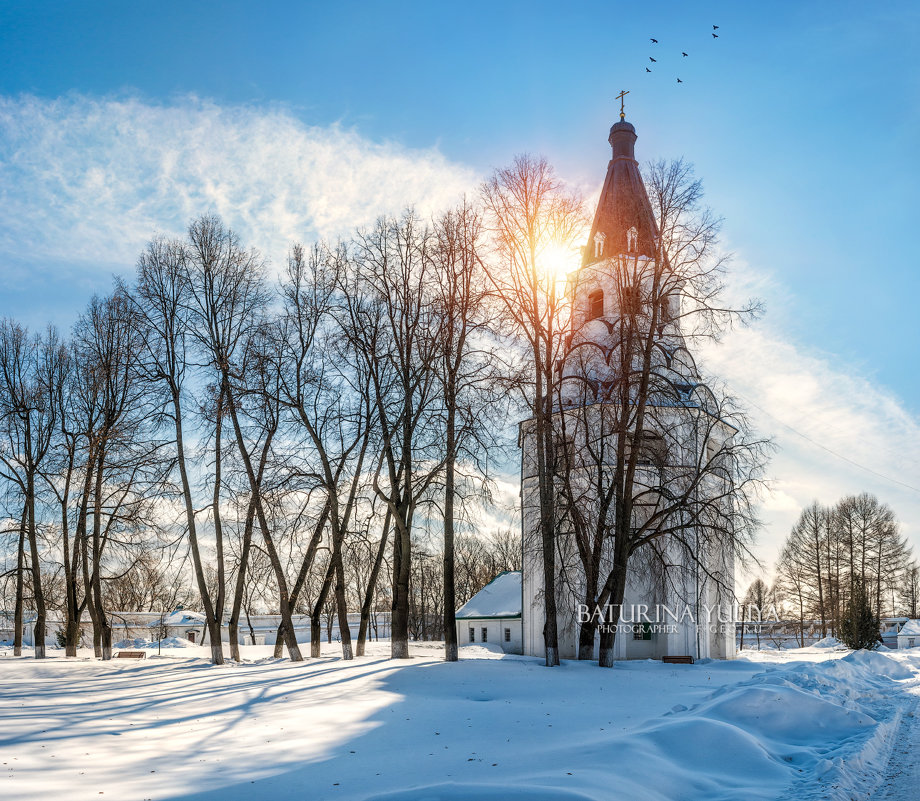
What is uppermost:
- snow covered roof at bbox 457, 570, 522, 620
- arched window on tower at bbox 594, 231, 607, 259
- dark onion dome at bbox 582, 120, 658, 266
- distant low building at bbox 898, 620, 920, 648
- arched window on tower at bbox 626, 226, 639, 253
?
dark onion dome at bbox 582, 120, 658, 266

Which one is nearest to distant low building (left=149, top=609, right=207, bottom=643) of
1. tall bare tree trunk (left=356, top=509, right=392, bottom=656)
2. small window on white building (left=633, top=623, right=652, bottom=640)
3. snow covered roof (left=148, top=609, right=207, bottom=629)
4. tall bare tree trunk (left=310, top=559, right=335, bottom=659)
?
snow covered roof (left=148, top=609, right=207, bottom=629)

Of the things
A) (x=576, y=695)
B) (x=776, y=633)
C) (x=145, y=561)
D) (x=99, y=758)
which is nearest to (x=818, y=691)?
(x=576, y=695)

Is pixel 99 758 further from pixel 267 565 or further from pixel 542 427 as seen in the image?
pixel 267 565

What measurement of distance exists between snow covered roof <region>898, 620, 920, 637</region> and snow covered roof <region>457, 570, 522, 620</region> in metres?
28.8

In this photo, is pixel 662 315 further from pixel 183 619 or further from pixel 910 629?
pixel 183 619

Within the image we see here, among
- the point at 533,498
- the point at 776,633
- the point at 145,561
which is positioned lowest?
the point at 776,633

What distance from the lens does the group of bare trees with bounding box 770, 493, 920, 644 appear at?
5512cm

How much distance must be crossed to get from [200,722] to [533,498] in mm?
14424

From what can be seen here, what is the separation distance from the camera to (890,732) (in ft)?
38.6

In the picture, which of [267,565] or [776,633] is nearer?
[267,565]

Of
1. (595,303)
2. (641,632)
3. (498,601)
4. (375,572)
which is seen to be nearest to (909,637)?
(498,601)

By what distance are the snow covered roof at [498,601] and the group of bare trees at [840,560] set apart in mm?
23040

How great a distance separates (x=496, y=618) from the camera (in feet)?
143

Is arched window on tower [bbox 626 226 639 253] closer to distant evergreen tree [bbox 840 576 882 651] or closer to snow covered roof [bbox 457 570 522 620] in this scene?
snow covered roof [bbox 457 570 522 620]
